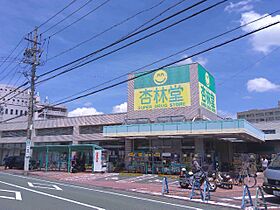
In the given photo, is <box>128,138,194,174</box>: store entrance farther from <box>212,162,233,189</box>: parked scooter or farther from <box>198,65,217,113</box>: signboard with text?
<box>212,162,233,189</box>: parked scooter

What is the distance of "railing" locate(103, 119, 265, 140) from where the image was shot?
80.4 ft

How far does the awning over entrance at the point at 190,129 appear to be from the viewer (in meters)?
24.5

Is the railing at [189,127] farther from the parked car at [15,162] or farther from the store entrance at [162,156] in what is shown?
the parked car at [15,162]

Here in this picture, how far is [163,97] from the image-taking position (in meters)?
31.6

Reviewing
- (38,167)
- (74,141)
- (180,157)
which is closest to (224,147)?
(180,157)

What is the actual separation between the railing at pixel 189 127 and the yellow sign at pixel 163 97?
3963mm

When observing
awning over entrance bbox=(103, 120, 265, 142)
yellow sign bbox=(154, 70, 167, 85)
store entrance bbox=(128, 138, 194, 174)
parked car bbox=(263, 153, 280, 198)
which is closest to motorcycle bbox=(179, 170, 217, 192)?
parked car bbox=(263, 153, 280, 198)

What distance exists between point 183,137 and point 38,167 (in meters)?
17.6

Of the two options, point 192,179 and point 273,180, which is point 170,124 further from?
point 273,180

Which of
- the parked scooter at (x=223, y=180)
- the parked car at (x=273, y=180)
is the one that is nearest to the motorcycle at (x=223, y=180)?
the parked scooter at (x=223, y=180)

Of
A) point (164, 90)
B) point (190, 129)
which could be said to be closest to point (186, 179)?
point (190, 129)

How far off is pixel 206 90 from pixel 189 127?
24.7 feet

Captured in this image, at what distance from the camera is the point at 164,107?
31.4 meters

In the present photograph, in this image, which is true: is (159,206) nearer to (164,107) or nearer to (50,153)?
(164,107)
